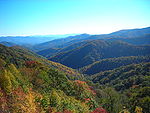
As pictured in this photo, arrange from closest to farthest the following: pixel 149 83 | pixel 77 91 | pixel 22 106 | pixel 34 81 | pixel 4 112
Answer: pixel 4 112 → pixel 22 106 → pixel 34 81 → pixel 77 91 → pixel 149 83

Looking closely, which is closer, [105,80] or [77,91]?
[77,91]

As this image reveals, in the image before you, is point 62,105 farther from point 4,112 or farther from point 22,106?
point 4,112

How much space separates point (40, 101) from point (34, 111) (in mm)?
5021

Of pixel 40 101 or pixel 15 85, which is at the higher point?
pixel 15 85

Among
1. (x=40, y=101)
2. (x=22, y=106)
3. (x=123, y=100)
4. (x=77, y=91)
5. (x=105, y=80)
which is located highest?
(x=22, y=106)

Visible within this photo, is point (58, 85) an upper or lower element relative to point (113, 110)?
upper

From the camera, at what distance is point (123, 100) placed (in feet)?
274

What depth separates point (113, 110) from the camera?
57.8m

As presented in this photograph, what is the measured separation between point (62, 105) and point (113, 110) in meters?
33.1

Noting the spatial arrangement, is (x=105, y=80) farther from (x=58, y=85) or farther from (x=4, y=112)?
(x=4, y=112)

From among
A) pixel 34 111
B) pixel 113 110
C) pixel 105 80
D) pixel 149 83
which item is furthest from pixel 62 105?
pixel 105 80

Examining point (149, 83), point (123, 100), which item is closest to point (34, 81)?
point (123, 100)

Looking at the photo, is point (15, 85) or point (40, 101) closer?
point (40, 101)

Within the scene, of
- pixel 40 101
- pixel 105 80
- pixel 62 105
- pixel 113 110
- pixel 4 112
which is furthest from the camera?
pixel 105 80
